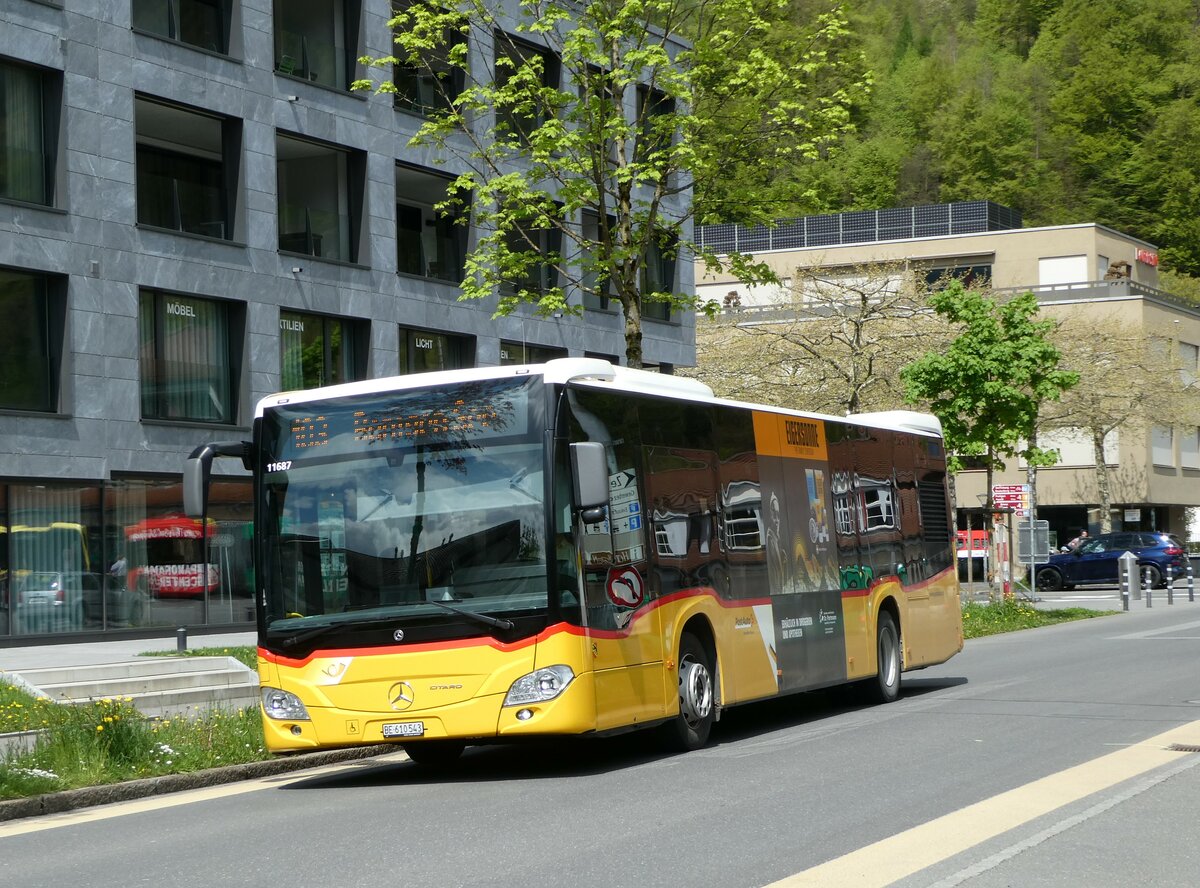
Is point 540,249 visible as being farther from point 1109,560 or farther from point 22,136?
point 1109,560

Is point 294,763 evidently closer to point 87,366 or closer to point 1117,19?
point 87,366

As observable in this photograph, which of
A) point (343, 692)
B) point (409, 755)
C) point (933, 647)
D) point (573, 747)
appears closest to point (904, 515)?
point (933, 647)

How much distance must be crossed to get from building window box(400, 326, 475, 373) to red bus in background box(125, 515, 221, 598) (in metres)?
6.50

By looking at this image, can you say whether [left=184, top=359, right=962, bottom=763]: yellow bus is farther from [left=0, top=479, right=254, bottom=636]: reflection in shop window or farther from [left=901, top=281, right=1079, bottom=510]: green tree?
[left=901, top=281, right=1079, bottom=510]: green tree

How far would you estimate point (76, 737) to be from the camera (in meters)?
12.1

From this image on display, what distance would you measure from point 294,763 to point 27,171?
17.3 m

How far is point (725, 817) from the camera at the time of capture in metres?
9.33

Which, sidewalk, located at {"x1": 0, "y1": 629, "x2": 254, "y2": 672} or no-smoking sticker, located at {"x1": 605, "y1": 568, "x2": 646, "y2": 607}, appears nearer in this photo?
no-smoking sticker, located at {"x1": 605, "y1": 568, "x2": 646, "y2": 607}

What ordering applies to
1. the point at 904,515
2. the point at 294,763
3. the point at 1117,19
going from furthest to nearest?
the point at 1117,19, the point at 904,515, the point at 294,763

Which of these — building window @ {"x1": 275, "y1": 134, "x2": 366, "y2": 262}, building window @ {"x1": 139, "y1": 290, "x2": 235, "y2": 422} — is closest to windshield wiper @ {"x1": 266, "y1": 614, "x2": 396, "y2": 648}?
building window @ {"x1": 139, "y1": 290, "x2": 235, "y2": 422}

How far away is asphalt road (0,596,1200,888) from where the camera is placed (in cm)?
780

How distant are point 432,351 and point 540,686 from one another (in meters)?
25.2

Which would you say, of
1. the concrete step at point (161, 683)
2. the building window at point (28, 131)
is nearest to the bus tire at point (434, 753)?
the concrete step at point (161, 683)

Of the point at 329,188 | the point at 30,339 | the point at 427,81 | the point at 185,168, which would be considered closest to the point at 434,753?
the point at 30,339
